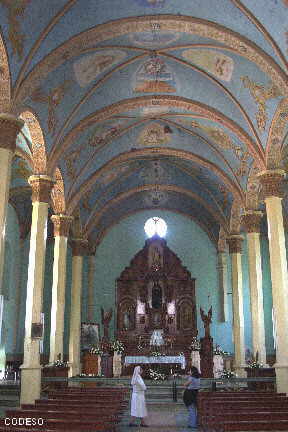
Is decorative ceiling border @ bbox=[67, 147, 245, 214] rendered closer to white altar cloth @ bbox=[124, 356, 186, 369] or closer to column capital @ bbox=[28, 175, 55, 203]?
column capital @ bbox=[28, 175, 55, 203]

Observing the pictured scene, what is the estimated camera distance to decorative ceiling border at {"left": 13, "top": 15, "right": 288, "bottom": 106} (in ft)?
41.6

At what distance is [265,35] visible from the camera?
1208cm

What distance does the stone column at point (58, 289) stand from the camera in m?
18.0

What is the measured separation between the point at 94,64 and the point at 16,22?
147 inches

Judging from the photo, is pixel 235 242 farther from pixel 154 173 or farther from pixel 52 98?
pixel 52 98

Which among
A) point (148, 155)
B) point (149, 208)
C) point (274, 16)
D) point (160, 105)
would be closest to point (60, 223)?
point (148, 155)

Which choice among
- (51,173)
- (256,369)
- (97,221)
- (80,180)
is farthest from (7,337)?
(256,369)

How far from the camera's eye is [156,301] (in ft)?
91.6

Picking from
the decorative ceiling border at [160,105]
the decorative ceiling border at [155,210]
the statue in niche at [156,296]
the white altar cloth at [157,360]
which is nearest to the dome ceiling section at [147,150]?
the decorative ceiling border at [160,105]

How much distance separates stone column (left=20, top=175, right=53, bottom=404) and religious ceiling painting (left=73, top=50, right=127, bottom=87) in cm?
354

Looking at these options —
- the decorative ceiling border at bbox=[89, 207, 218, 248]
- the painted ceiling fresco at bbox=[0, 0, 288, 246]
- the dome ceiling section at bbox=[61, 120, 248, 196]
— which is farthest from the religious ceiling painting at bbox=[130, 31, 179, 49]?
the decorative ceiling border at bbox=[89, 207, 218, 248]

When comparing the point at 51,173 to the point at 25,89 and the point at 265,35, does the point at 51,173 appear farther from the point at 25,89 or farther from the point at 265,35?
the point at 265,35

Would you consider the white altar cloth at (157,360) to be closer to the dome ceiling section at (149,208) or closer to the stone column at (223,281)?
the stone column at (223,281)

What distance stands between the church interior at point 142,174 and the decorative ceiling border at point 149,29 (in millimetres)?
42
